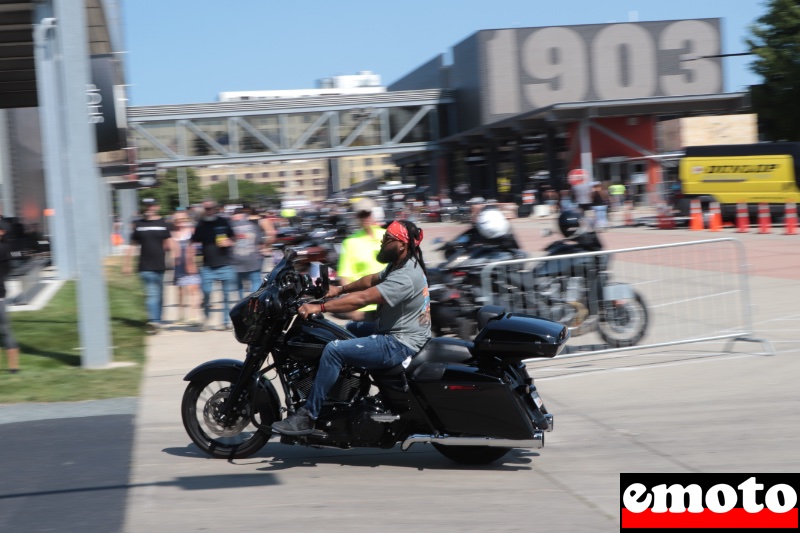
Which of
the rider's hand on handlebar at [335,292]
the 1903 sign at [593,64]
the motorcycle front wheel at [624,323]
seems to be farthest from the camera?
the 1903 sign at [593,64]

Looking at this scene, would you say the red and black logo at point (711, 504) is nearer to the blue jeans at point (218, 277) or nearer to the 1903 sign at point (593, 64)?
the blue jeans at point (218, 277)

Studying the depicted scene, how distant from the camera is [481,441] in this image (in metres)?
6.20

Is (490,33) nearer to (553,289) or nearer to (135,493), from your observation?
(553,289)

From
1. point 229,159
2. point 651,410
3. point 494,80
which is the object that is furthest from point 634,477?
point 229,159

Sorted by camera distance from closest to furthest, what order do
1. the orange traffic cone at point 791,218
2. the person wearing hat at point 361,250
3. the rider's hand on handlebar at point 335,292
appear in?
the rider's hand on handlebar at point 335,292 < the person wearing hat at point 361,250 < the orange traffic cone at point 791,218

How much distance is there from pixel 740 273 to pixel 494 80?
49025mm

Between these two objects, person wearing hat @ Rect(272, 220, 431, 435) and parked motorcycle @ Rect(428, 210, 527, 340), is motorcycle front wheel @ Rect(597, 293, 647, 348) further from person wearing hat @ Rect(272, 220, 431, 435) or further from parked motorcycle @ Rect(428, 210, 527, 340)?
person wearing hat @ Rect(272, 220, 431, 435)

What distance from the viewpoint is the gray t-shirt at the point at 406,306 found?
6.23 meters

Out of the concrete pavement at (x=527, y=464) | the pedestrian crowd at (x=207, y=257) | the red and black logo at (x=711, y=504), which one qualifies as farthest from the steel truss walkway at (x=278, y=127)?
the red and black logo at (x=711, y=504)

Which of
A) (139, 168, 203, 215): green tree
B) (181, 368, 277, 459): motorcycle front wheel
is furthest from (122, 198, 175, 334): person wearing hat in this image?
(139, 168, 203, 215): green tree

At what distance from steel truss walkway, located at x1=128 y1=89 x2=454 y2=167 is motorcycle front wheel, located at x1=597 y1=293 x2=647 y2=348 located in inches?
2105

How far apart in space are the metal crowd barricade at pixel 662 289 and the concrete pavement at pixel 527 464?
37cm

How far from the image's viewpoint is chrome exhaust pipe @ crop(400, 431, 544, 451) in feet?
20.2

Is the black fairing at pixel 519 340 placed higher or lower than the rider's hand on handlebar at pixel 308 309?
lower
